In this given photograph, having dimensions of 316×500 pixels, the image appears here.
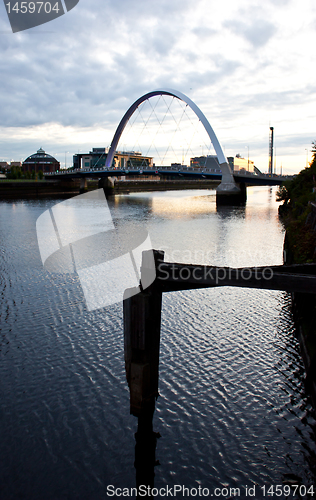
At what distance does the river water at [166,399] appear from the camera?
5.70 meters

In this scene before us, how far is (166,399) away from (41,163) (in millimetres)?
141273

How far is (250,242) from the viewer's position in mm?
24172

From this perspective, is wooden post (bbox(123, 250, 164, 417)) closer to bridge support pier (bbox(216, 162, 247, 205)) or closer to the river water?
the river water

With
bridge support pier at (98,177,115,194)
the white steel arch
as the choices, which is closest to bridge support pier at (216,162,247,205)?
the white steel arch

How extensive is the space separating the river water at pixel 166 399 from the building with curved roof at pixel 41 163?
132590 mm

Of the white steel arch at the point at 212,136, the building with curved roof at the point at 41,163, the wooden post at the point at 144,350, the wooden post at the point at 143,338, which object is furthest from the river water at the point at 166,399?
the building with curved roof at the point at 41,163

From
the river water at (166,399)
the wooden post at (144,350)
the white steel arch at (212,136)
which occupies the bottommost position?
the river water at (166,399)

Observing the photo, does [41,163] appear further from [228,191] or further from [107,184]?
[228,191]

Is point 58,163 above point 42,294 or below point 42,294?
above

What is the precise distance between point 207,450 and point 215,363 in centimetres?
270

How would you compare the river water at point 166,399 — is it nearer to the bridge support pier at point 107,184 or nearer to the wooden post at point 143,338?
the wooden post at point 143,338

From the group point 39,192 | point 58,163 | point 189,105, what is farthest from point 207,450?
point 58,163

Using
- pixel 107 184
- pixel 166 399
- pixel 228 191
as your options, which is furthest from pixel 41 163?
pixel 166 399

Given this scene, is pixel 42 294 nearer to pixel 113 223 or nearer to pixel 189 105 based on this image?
pixel 113 223
